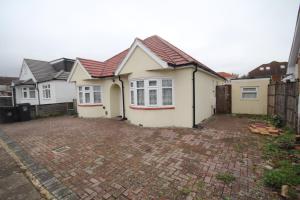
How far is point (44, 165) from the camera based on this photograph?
12.8 feet

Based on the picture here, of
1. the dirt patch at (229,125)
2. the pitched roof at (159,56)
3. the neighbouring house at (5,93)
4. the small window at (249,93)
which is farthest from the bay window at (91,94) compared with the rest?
the neighbouring house at (5,93)

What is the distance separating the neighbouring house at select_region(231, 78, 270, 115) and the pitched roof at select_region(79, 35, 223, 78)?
2.20m

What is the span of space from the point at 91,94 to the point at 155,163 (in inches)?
379

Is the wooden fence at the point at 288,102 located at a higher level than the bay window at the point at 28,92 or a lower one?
lower

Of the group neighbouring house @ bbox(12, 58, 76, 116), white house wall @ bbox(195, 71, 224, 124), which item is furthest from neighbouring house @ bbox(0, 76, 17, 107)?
white house wall @ bbox(195, 71, 224, 124)

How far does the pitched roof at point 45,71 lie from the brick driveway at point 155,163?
1293cm

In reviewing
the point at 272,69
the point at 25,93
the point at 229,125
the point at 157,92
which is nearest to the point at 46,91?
the point at 25,93

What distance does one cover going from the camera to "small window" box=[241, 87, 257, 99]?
425 inches

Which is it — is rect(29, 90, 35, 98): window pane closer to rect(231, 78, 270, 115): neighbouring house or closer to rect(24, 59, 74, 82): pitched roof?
rect(24, 59, 74, 82): pitched roof

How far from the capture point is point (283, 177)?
2.83 metres

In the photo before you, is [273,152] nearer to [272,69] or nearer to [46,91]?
[46,91]

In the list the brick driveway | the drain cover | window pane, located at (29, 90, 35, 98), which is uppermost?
window pane, located at (29, 90, 35, 98)

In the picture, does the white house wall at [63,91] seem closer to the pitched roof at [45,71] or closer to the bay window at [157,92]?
the pitched roof at [45,71]

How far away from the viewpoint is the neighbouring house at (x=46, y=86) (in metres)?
14.3
